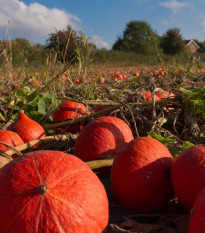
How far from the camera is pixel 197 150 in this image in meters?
1.46

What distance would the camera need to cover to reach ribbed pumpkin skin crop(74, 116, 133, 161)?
6.81ft

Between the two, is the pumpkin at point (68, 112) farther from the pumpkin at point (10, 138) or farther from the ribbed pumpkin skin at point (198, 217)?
the ribbed pumpkin skin at point (198, 217)

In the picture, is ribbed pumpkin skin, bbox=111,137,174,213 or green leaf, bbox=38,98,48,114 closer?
ribbed pumpkin skin, bbox=111,137,174,213

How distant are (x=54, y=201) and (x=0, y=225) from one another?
236 mm

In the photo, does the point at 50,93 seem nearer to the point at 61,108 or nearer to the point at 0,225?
the point at 61,108

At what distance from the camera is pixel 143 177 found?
158 cm

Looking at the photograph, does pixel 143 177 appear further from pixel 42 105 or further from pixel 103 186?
pixel 42 105

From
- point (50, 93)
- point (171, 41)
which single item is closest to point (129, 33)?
point (171, 41)

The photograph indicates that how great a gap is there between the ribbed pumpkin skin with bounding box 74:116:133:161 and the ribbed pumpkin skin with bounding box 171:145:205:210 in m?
0.68

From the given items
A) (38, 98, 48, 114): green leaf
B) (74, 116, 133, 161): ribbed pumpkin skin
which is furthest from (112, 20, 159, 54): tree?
(74, 116, 133, 161): ribbed pumpkin skin

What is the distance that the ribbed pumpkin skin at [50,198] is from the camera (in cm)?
112

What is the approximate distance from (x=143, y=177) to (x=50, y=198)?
2.02 ft

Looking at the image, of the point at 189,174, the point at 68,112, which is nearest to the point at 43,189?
the point at 189,174

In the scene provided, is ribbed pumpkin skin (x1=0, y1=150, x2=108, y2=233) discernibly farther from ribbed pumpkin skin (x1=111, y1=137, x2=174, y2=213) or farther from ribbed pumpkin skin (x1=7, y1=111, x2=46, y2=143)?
ribbed pumpkin skin (x1=7, y1=111, x2=46, y2=143)
